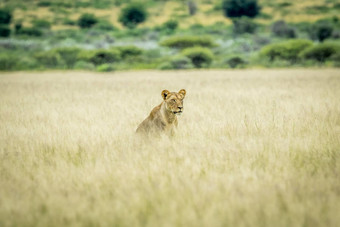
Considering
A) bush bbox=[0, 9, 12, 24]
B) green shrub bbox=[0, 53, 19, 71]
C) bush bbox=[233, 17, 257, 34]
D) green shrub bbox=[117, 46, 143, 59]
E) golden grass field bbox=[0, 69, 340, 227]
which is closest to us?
golden grass field bbox=[0, 69, 340, 227]

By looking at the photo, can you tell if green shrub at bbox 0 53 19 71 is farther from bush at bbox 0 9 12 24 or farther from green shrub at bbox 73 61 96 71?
bush at bbox 0 9 12 24

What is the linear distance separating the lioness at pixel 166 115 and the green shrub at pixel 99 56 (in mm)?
34632

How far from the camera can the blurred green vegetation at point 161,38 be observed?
1555 inches

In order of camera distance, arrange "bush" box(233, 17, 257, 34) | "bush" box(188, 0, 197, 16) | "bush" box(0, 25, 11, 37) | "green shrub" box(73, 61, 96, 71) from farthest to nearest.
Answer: "bush" box(188, 0, 197, 16), "bush" box(233, 17, 257, 34), "bush" box(0, 25, 11, 37), "green shrub" box(73, 61, 96, 71)

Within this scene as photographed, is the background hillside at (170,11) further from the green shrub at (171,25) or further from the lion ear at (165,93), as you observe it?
the lion ear at (165,93)

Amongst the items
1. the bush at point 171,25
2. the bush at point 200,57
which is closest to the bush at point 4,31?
the bush at point 171,25

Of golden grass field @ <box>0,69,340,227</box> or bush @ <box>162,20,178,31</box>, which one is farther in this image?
bush @ <box>162,20,178,31</box>

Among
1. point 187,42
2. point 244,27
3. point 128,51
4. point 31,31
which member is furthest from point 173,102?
point 31,31

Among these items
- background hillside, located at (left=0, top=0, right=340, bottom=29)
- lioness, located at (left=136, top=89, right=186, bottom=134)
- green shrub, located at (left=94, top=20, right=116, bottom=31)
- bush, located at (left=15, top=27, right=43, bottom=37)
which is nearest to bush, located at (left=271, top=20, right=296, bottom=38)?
background hillside, located at (left=0, top=0, right=340, bottom=29)

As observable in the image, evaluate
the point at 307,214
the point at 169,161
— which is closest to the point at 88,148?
the point at 169,161

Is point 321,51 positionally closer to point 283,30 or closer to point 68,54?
point 283,30

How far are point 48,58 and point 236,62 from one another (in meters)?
21.7

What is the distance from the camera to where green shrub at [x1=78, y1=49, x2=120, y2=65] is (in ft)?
129

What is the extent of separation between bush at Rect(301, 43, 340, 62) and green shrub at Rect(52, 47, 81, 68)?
26.1 metres
